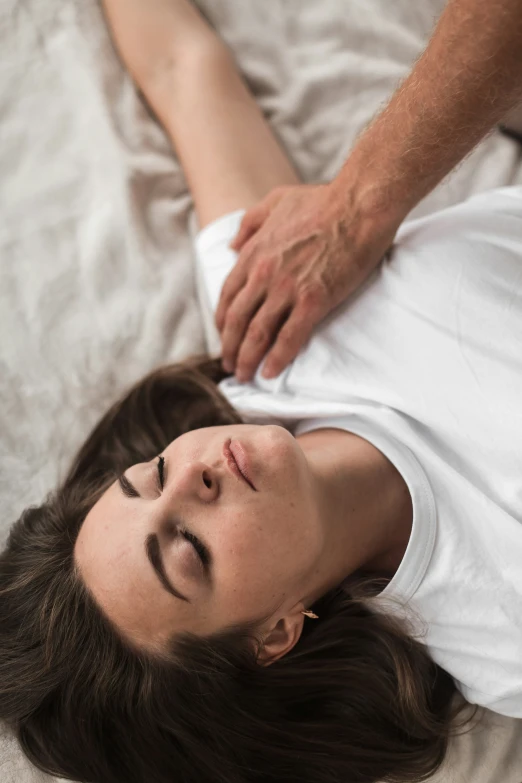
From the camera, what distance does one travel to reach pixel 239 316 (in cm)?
123

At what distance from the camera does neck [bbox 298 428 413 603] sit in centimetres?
105

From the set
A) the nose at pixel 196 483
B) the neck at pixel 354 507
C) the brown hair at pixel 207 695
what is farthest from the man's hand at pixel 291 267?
the brown hair at pixel 207 695

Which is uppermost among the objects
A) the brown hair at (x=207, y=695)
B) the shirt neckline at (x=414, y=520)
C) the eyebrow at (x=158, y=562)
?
the eyebrow at (x=158, y=562)

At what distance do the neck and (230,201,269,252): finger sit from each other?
1.21ft

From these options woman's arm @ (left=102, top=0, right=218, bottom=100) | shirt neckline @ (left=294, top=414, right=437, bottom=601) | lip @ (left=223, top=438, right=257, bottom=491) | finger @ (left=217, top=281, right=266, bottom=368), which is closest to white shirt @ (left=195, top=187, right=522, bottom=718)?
shirt neckline @ (left=294, top=414, right=437, bottom=601)

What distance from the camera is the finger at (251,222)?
1253mm

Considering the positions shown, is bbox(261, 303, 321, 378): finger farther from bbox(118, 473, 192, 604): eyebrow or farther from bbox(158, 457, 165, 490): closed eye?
bbox(118, 473, 192, 604): eyebrow

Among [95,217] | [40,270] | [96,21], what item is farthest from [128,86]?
[40,270]

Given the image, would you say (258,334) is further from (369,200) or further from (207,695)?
(207,695)

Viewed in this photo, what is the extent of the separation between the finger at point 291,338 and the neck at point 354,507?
0.14 m

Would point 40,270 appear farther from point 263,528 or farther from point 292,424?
point 263,528

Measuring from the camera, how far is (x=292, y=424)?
50.4 inches

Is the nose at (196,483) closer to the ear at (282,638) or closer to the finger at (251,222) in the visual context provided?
the ear at (282,638)

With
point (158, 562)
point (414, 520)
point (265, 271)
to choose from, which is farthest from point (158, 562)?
point (265, 271)
